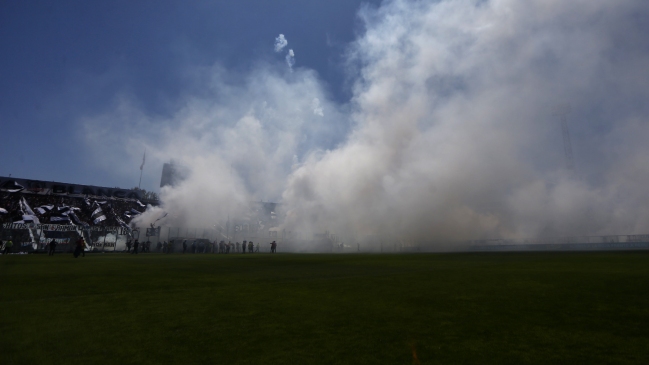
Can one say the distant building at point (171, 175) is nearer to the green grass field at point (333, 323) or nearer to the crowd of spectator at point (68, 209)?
the crowd of spectator at point (68, 209)

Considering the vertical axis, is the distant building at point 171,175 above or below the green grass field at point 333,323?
above

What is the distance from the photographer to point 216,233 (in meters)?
68.4

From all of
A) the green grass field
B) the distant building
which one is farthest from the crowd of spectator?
the green grass field

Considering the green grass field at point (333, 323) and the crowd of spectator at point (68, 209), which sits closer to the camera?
the green grass field at point (333, 323)

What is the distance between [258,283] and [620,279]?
12.1m

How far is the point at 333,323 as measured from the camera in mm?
6945

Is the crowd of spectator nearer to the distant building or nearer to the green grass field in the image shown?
the distant building

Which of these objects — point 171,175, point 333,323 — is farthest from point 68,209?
point 333,323

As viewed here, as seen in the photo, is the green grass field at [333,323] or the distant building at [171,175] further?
the distant building at [171,175]

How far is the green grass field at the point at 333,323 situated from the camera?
5148 mm

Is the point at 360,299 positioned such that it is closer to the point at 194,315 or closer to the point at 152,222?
the point at 194,315

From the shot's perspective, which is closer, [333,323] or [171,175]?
[333,323]

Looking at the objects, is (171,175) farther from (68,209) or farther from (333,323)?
(333,323)

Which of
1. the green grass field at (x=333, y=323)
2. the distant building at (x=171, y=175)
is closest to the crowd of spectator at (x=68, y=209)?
the distant building at (x=171, y=175)
